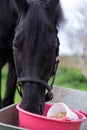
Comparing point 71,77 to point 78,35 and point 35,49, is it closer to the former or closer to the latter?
point 78,35

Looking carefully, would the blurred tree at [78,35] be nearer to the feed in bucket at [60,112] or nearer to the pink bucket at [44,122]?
the feed in bucket at [60,112]

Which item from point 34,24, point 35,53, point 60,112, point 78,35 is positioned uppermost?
point 34,24

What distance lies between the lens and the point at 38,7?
2.29 metres

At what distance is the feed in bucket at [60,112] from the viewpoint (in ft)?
6.82

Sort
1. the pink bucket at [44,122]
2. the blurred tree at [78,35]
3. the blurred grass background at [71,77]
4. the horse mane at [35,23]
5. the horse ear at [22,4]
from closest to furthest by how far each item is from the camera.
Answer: the pink bucket at [44,122] < the horse mane at [35,23] < the horse ear at [22,4] < the blurred tree at [78,35] < the blurred grass background at [71,77]

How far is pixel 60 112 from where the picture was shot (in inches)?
86.2

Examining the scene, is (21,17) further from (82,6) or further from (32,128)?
(82,6)

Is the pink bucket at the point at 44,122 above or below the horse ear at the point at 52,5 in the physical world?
below

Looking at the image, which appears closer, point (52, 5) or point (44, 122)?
point (44, 122)

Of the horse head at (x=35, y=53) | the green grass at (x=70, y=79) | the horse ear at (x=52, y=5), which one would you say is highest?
the horse ear at (x=52, y=5)

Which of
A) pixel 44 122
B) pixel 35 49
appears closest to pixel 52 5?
pixel 35 49

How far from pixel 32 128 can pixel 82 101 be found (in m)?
0.75

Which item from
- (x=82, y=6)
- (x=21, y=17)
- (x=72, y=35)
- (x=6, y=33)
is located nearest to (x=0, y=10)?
(x=6, y=33)

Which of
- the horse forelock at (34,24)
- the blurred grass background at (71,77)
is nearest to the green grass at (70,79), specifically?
the blurred grass background at (71,77)
